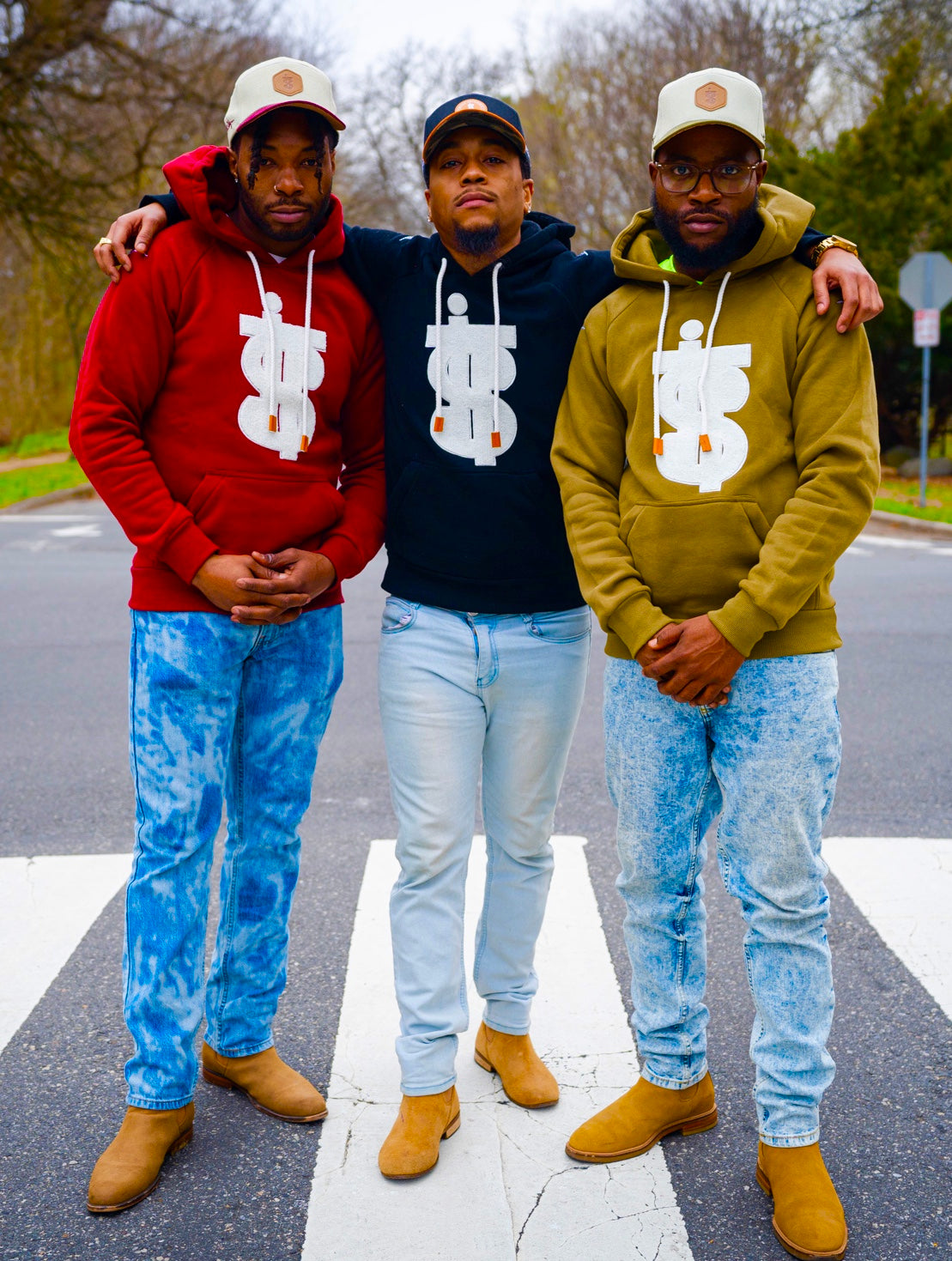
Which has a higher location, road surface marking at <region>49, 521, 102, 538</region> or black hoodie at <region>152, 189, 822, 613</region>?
black hoodie at <region>152, 189, 822, 613</region>

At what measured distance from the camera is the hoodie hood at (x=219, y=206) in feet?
9.07

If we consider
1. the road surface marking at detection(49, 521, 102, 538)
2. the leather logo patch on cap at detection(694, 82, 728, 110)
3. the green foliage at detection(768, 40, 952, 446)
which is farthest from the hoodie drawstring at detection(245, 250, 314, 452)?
the green foliage at detection(768, 40, 952, 446)

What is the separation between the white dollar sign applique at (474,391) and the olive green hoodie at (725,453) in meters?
0.19

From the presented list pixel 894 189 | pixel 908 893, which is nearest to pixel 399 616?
pixel 908 893

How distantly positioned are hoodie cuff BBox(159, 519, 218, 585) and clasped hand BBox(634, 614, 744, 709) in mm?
973

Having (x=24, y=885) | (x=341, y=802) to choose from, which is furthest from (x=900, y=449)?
(x=24, y=885)

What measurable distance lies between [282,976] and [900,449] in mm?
19315

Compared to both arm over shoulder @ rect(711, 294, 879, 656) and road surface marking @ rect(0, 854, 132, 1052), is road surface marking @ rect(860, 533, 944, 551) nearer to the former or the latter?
road surface marking @ rect(0, 854, 132, 1052)

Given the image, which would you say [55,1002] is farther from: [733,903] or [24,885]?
[733,903]

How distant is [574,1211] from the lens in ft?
8.38

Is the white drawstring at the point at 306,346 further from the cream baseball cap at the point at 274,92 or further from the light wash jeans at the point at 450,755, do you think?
the light wash jeans at the point at 450,755

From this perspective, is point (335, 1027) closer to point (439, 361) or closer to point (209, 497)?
point (209, 497)

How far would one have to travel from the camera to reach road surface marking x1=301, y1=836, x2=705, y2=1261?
8.05 feet

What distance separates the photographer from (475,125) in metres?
2.79
